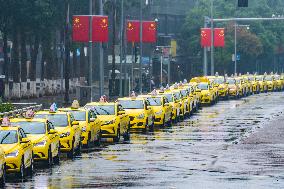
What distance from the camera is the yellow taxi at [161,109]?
2152 inches

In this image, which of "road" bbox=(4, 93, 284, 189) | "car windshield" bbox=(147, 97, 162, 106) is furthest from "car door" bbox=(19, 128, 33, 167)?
"car windshield" bbox=(147, 97, 162, 106)

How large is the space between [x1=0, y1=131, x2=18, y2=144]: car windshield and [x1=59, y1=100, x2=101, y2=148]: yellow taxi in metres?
9.86

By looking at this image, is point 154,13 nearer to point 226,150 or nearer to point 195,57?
point 195,57

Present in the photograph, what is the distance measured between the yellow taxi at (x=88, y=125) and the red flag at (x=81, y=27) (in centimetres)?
2519

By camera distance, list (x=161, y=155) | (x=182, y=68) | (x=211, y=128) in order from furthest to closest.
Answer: (x=182, y=68), (x=211, y=128), (x=161, y=155)

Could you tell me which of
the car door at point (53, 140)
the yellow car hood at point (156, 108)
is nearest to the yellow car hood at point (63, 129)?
the car door at point (53, 140)

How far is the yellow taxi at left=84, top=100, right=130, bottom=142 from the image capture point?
43719 millimetres

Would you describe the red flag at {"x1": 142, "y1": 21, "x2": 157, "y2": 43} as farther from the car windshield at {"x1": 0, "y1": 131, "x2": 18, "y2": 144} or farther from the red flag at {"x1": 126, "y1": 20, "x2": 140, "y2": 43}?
the car windshield at {"x1": 0, "y1": 131, "x2": 18, "y2": 144}

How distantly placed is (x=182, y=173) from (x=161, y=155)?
6.78 meters

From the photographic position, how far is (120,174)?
30234mm

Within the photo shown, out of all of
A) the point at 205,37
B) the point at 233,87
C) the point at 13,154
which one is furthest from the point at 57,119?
the point at 205,37

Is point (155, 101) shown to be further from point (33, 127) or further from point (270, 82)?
point (270, 82)

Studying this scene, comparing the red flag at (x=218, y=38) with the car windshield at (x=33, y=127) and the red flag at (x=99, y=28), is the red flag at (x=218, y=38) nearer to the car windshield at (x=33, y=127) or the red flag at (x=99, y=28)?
the red flag at (x=99, y=28)

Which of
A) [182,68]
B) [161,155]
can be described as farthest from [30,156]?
[182,68]
